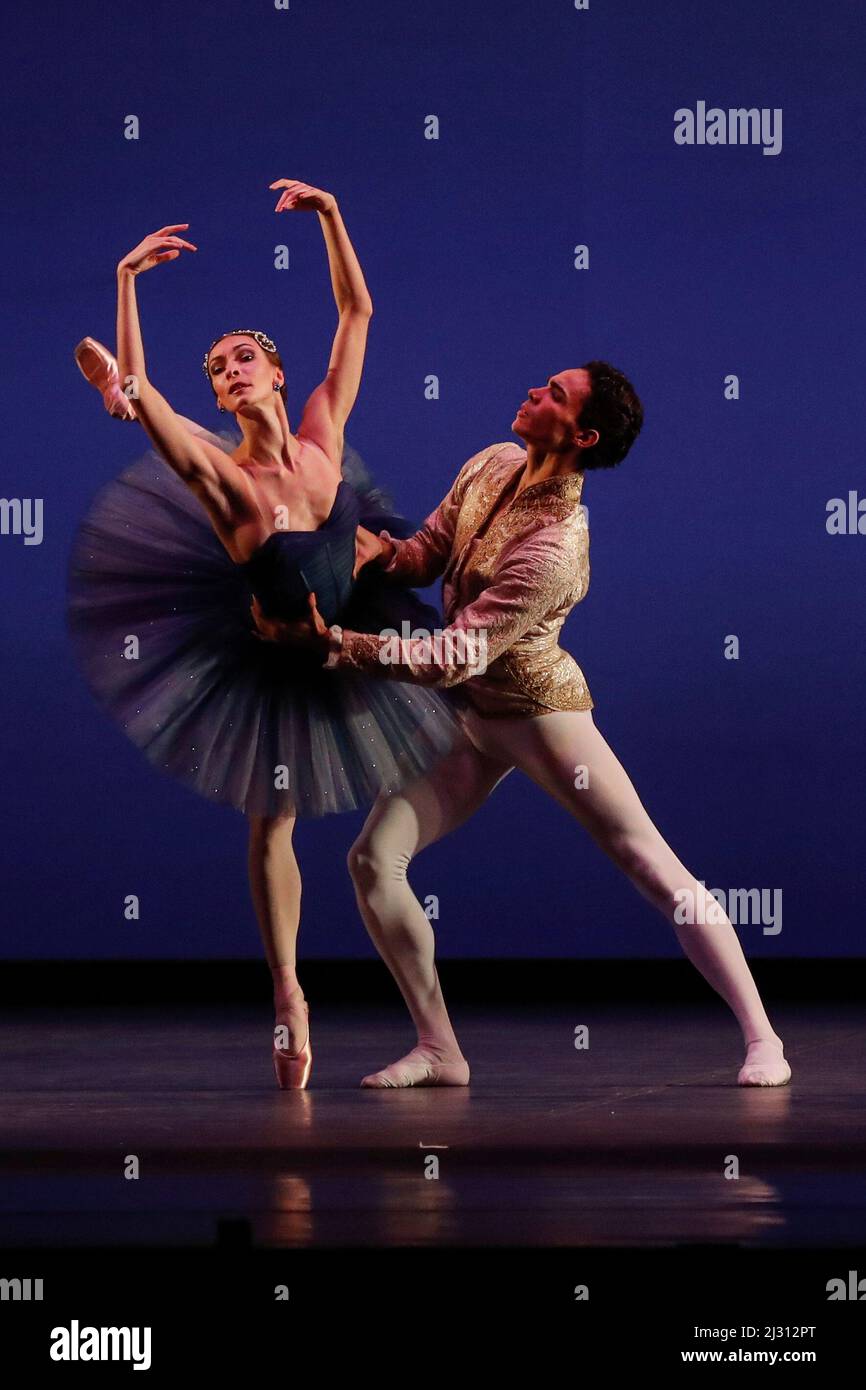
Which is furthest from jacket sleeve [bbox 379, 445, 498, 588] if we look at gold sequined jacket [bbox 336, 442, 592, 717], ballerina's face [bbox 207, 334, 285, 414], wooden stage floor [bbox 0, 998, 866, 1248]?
wooden stage floor [bbox 0, 998, 866, 1248]

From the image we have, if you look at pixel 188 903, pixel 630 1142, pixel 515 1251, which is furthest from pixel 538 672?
pixel 188 903

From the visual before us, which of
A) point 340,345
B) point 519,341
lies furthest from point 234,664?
point 519,341

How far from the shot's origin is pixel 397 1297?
8.89 ft

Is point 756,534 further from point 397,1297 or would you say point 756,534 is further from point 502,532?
point 397,1297

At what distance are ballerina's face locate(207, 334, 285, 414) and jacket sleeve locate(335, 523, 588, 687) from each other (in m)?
0.53

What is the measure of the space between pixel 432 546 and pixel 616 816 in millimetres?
684

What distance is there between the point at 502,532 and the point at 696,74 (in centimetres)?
259

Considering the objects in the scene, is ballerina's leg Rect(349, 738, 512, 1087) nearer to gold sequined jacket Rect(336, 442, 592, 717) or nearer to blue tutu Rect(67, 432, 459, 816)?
blue tutu Rect(67, 432, 459, 816)

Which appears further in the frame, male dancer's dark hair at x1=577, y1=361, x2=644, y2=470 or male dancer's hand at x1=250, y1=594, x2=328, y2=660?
male dancer's dark hair at x1=577, y1=361, x2=644, y2=470

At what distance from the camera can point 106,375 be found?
4215 mm

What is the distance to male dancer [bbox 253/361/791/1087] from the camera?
421 centimetres

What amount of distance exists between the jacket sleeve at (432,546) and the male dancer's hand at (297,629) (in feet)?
1.00

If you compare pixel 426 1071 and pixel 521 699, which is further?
pixel 426 1071

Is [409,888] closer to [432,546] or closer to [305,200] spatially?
[432,546]
